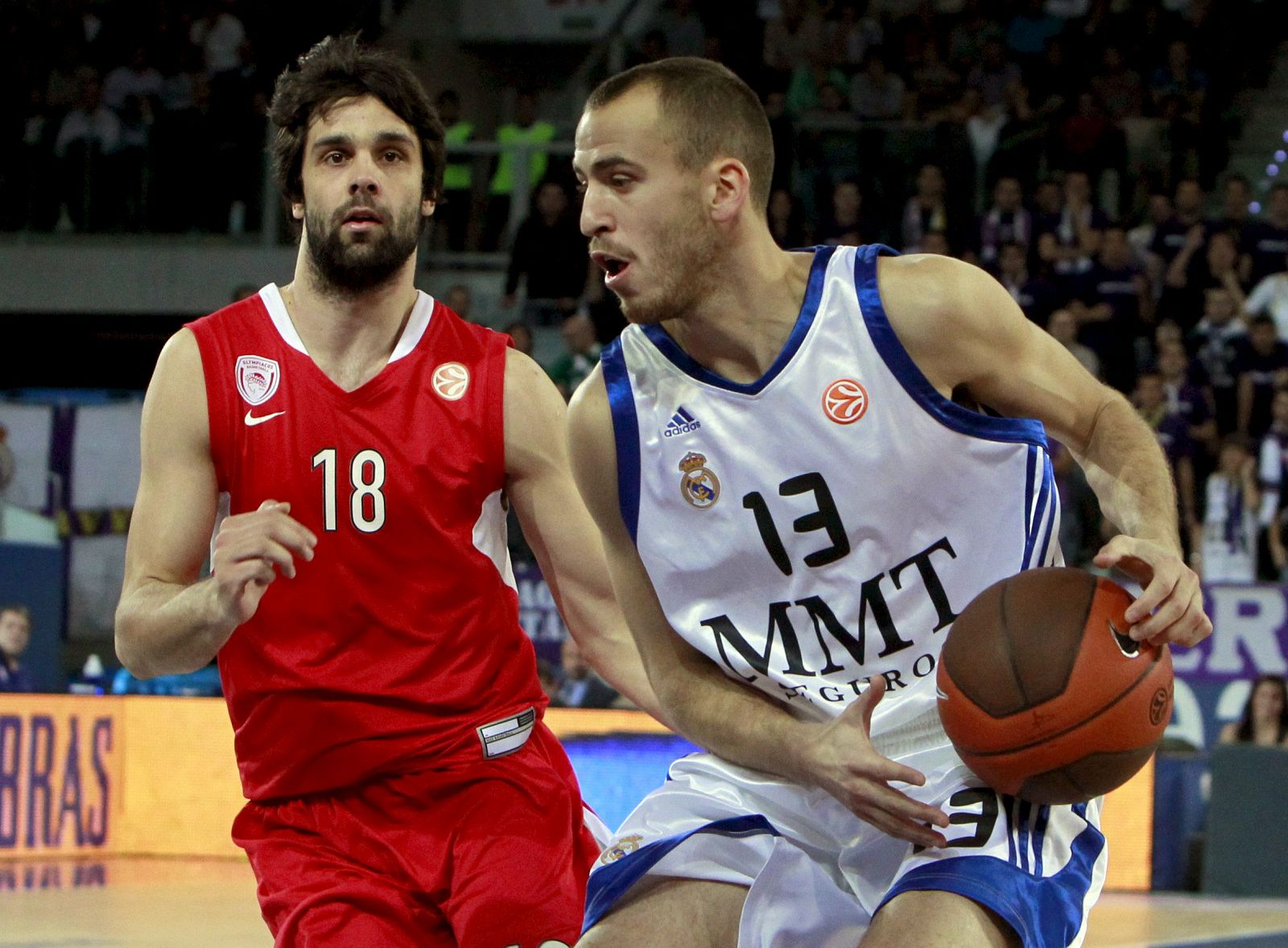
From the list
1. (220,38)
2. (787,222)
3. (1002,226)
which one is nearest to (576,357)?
(787,222)

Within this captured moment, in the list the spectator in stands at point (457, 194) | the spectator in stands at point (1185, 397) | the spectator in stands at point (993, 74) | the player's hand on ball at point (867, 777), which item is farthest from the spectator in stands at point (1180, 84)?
the player's hand on ball at point (867, 777)

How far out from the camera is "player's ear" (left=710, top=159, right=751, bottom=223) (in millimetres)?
3562

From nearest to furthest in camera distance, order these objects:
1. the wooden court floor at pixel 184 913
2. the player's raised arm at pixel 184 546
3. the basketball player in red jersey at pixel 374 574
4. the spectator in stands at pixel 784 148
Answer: the player's raised arm at pixel 184 546
the basketball player in red jersey at pixel 374 574
the wooden court floor at pixel 184 913
the spectator in stands at pixel 784 148

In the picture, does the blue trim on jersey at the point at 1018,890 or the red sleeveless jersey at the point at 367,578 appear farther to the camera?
the red sleeveless jersey at the point at 367,578

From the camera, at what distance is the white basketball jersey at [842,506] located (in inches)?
137

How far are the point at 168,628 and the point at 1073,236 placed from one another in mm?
10980

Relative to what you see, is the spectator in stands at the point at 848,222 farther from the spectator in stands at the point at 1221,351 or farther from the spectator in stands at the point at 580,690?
the spectator in stands at the point at 580,690

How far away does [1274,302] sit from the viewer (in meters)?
12.7

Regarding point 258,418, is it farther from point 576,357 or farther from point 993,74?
point 993,74

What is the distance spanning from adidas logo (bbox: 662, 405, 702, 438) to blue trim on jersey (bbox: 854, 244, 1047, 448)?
382 millimetres

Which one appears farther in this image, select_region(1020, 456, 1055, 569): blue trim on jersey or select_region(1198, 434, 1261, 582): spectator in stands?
select_region(1198, 434, 1261, 582): spectator in stands

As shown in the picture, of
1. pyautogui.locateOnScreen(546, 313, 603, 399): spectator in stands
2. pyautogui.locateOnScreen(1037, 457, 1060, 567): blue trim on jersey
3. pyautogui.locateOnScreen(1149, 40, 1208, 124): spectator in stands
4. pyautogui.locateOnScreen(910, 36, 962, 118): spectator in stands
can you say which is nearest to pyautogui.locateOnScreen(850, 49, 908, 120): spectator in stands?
pyautogui.locateOnScreen(910, 36, 962, 118): spectator in stands

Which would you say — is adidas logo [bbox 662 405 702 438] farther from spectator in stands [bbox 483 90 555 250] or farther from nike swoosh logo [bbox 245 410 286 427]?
spectator in stands [bbox 483 90 555 250]

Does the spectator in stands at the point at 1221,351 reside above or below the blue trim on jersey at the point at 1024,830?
above
